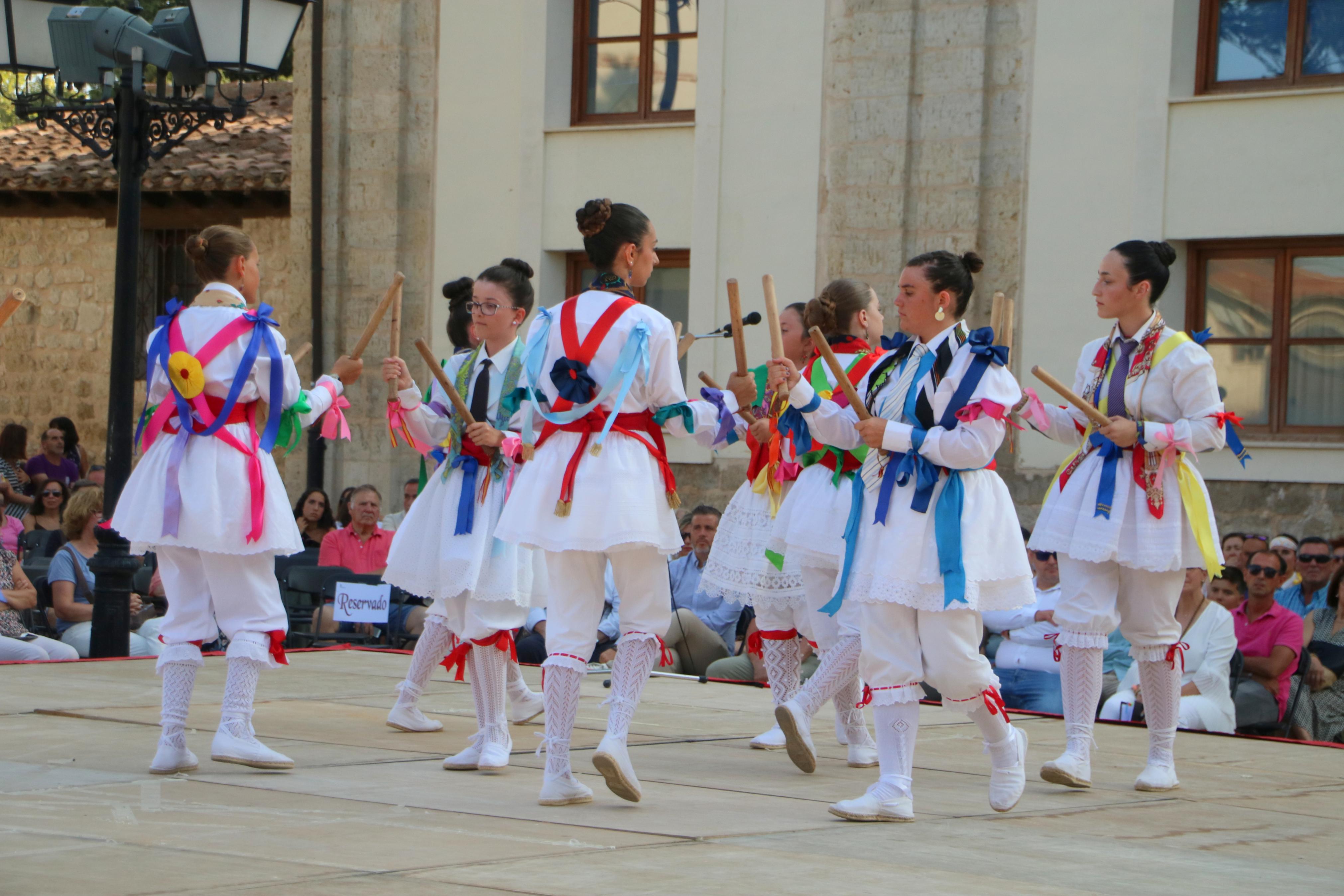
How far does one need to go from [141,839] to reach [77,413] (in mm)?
16250

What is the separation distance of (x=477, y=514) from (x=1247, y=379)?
7.82m

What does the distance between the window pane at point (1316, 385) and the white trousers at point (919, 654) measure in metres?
7.84

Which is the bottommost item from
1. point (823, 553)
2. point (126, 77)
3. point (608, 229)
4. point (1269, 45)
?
point (823, 553)

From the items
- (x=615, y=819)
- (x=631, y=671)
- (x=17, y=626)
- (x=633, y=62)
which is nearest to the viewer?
(x=615, y=819)

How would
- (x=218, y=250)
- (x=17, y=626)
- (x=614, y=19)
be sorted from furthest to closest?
(x=614, y=19) < (x=17, y=626) < (x=218, y=250)

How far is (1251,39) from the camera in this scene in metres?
12.7

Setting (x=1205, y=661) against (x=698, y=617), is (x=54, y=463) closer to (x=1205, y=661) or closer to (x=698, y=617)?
(x=698, y=617)

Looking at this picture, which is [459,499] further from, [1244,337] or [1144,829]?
[1244,337]

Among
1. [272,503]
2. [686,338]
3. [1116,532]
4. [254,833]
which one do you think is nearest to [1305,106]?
[1116,532]

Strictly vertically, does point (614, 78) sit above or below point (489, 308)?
above

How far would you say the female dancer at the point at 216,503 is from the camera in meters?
6.04

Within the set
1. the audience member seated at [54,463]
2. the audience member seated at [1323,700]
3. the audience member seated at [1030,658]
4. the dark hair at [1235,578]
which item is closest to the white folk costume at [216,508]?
the audience member seated at [1030,658]

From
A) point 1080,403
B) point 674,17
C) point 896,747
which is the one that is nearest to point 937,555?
point 896,747

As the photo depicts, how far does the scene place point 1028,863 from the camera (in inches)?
191
